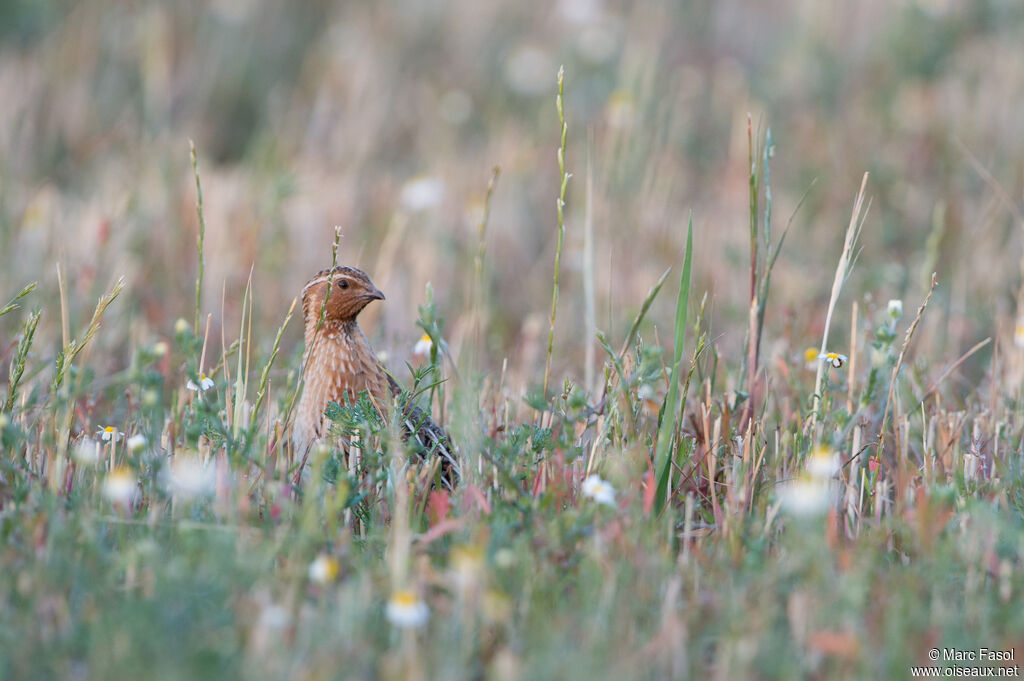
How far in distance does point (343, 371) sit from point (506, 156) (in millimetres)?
5329

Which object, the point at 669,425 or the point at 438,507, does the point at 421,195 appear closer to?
the point at 669,425

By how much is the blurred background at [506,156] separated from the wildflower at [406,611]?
7.49 ft

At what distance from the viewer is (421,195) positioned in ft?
25.0

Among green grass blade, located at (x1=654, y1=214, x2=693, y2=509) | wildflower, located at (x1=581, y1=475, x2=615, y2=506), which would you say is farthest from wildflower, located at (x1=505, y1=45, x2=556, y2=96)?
wildflower, located at (x1=581, y1=475, x2=615, y2=506)

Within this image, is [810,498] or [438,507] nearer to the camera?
[810,498]

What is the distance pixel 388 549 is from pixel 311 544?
196 millimetres

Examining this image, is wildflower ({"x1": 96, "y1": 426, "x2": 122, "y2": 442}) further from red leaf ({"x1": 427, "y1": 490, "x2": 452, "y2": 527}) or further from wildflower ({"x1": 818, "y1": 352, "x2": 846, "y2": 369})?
wildflower ({"x1": 818, "y1": 352, "x2": 846, "y2": 369})

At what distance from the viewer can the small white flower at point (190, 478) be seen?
265 cm

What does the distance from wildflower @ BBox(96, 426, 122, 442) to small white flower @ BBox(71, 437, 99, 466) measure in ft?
0.11

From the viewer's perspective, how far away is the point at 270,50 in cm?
1148

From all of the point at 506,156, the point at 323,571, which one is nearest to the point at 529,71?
the point at 506,156

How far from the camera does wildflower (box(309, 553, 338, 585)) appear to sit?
2449 millimetres

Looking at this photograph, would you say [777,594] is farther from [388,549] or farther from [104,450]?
[104,450]

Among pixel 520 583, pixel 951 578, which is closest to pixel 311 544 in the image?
pixel 520 583
